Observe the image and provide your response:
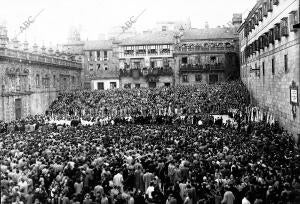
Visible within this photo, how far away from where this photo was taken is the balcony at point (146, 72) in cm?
6300

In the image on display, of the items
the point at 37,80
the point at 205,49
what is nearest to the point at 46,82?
the point at 37,80

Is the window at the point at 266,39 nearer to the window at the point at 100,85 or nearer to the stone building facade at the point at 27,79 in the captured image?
the stone building facade at the point at 27,79

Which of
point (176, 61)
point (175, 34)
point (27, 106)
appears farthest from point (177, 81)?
point (27, 106)

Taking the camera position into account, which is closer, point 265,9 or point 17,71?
point 265,9

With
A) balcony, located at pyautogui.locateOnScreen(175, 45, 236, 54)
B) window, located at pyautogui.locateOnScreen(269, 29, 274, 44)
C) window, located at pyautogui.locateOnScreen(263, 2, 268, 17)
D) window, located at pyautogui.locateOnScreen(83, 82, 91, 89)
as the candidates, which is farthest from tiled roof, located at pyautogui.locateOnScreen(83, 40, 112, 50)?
window, located at pyautogui.locateOnScreen(269, 29, 274, 44)

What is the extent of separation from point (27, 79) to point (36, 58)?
3.67 meters

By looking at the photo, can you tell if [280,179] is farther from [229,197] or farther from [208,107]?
[208,107]

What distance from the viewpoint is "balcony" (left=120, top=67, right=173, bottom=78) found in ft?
207

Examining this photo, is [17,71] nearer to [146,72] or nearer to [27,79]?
[27,79]

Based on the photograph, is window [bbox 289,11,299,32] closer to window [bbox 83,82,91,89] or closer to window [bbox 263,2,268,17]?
window [bbox 263,2,268,17]

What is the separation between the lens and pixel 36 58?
2007 inches

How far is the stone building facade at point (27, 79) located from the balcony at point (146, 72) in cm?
937

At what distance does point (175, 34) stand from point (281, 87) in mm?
37672

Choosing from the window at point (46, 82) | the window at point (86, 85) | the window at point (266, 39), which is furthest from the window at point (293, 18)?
the window at point (86, 85)
